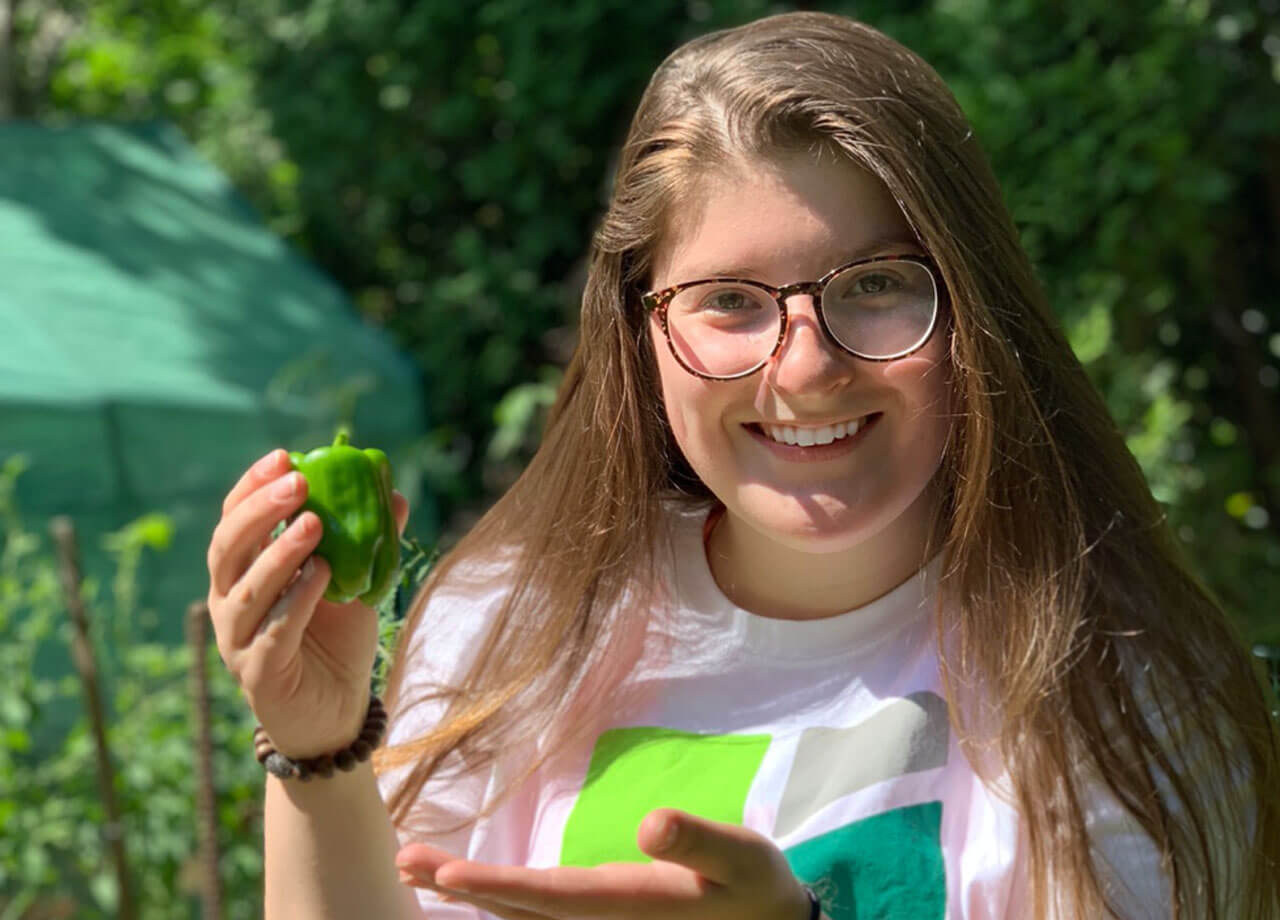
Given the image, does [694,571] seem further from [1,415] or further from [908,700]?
[1,415]

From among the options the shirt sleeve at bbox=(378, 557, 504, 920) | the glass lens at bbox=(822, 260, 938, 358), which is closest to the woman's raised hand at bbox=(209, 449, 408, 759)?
the shirt sleeve at bbox=(378, 557, 504, 920)

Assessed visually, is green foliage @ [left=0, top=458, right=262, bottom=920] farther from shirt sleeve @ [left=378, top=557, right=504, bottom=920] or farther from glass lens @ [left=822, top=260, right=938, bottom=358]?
glass lens @ [left=822, top=260, right=938, bottom=358]

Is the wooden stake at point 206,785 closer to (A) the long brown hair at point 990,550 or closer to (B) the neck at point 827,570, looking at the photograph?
(A) the long brown hair at point 990,550

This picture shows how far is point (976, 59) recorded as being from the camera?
4.50 m

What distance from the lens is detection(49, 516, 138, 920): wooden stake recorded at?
329cm

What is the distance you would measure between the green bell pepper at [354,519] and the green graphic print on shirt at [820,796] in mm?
313

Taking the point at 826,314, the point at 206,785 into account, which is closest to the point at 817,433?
the point at 826,314

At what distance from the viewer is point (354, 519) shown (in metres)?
1.58

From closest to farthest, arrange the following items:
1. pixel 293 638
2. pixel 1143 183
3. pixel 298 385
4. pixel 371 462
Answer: pixel 293 638 < pixel 371 462 < pixel 1143 183 < pixel 298 385

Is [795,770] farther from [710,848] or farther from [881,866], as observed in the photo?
[710,848]

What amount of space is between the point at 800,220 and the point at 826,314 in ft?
0.32

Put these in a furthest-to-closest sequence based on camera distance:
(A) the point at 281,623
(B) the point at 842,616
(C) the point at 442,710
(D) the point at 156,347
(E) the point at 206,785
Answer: (D) the point at 156,347
(E) the point at 206,785
(C) the point at 442,710
(B) the point at 842,616
(A) the point at 281,623

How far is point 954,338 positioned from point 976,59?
3.29 m

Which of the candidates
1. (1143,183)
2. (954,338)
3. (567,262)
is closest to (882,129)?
(954,338)
